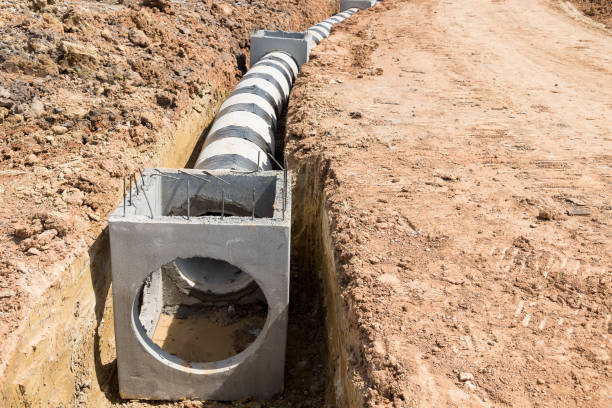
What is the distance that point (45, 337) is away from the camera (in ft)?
17.6

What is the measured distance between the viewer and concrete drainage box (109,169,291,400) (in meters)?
5.97

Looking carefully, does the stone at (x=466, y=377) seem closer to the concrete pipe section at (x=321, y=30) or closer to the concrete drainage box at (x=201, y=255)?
the concrete drainage box at (x=201, y=255)

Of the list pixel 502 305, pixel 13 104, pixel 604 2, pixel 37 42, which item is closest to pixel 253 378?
pixel 502 305

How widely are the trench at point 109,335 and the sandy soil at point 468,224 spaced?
0.52m

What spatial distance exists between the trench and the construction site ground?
0.10ft

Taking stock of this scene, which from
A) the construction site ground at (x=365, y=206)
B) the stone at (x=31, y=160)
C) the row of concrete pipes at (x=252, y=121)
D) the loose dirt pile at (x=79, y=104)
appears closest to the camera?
the construction site ground at (x=365, y=206)

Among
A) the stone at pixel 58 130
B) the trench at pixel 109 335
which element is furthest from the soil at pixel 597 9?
the stone at pixel 58 130

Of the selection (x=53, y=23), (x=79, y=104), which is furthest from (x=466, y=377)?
(x=53, y=23)

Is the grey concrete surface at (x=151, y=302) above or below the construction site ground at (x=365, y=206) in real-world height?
below

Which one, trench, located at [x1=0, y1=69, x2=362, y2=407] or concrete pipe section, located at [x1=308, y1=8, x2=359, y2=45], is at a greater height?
concrete pipe section, located at [x1=308, y1=8, x2=359, y2=45]

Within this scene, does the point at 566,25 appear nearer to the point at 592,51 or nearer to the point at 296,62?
the point at 592,51

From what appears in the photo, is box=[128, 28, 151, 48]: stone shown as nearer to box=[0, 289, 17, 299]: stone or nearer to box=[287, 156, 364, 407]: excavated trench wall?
box=[287, 156, 364, 407]: excavated trench wall

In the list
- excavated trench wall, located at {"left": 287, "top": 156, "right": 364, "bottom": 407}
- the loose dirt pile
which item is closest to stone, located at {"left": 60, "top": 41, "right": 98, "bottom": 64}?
the loose dirt pile

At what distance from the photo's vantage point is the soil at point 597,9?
21.0m
